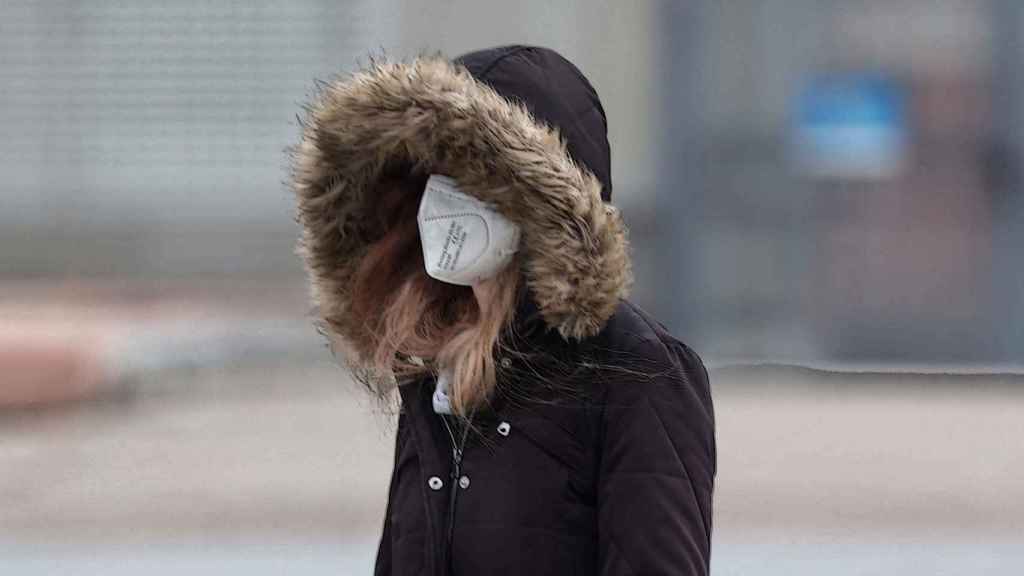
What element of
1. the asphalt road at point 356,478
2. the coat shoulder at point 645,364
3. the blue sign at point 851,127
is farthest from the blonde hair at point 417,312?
the blue sign at point 851,127

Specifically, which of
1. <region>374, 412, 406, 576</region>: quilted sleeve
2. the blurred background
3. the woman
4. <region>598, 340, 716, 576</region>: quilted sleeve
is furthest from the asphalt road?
<region>598, 340, 716, 576</region>: quilted sleeve

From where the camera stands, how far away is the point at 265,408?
29.7 ft

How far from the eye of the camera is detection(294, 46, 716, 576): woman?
1492 mm

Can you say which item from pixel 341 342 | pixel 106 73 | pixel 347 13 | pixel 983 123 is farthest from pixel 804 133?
pixel 341 342

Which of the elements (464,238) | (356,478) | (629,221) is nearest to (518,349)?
(464,238)

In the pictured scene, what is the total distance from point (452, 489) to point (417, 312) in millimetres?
255

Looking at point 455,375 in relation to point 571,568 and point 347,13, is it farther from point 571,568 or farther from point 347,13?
point 347,13

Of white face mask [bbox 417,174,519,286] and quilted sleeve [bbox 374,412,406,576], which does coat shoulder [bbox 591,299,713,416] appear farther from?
quilted sleeve [bbox 374,412,406,576]

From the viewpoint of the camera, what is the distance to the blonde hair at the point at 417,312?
161 cm

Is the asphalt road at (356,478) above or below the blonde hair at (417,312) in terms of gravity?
below

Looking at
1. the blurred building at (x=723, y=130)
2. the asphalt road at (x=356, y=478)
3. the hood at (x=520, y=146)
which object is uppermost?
the hood at (x=520, y=146)

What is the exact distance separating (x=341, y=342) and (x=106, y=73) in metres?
9.31

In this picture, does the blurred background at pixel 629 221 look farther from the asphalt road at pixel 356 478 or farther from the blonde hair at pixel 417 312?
the blonde hair at pixel 417 312

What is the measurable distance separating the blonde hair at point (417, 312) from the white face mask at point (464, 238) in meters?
0.03
